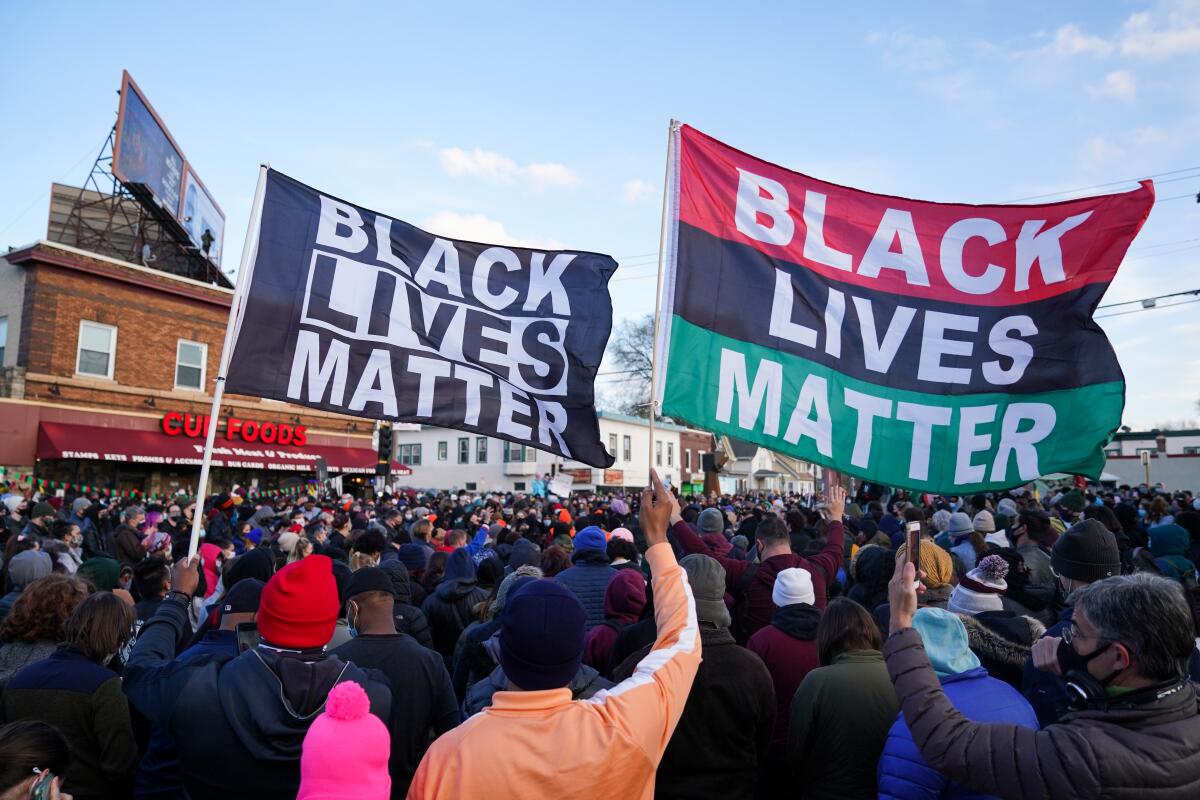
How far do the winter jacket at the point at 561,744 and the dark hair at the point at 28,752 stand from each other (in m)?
1.06

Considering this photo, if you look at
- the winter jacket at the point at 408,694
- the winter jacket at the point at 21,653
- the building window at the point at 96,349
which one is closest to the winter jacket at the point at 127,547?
the winter jacket at the point at 21,653

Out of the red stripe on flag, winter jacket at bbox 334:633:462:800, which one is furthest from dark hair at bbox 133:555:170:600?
the red stripe on flag

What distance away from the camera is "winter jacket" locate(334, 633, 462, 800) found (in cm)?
343

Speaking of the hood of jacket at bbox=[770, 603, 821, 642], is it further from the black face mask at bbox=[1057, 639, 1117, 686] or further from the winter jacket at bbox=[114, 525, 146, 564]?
the winter jacket at bbox=[114, 525, 146, 564]

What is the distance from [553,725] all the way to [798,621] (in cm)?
266

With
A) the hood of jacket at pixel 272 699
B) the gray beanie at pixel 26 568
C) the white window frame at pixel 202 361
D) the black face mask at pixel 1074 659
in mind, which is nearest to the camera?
the black face mask at pixel 1074 659

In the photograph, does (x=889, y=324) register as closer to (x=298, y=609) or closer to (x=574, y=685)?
(x=574, y=685)

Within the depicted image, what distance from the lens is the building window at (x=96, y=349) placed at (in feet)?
74.0

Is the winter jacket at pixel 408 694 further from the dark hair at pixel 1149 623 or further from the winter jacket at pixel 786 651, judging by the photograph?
the dark hair at pixel 1149 623

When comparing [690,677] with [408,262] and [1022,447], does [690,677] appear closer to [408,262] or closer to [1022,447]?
[1022,447]

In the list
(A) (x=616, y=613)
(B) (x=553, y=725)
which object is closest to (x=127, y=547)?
(A) (x=616, y=613)

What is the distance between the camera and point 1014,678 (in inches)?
147

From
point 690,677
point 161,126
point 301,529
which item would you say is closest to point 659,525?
point 690,677

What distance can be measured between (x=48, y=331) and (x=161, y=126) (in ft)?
35.6
